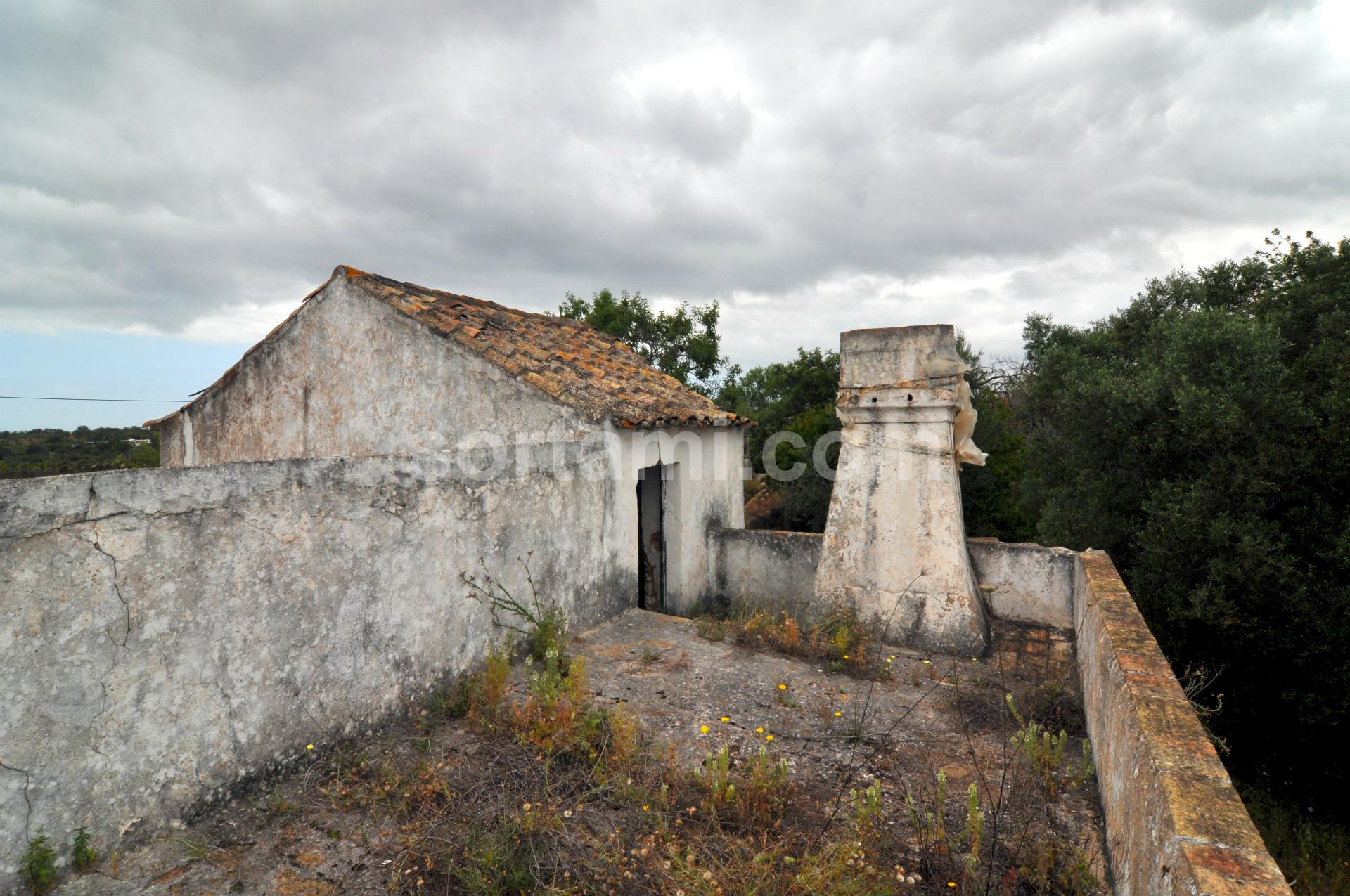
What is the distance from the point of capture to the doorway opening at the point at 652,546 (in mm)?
8297

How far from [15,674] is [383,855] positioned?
1607mm

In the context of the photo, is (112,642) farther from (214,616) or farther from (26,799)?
(26,799)

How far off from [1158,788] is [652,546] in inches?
256

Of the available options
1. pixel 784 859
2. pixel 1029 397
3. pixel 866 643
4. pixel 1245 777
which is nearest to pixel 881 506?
pixel 866 643

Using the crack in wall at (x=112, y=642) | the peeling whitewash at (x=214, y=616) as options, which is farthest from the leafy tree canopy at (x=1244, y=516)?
the crack in wall at (x=112, y=642)

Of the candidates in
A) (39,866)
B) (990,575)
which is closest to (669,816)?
(39,866)

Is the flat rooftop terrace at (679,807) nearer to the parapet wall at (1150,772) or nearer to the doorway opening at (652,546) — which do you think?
the parapet wall at (1150,772)

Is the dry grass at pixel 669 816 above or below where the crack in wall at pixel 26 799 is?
below

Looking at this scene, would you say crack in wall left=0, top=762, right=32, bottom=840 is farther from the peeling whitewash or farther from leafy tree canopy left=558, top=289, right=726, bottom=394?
leafy tree canopy left=558, top=289, right=726, bottom=394

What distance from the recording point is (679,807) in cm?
341

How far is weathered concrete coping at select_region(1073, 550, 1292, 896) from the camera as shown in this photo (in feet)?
6.15

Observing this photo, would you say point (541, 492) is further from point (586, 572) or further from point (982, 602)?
point (982, 602)

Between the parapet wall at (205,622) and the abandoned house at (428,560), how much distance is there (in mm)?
11

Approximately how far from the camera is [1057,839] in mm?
3107
